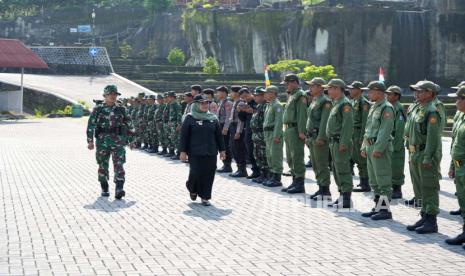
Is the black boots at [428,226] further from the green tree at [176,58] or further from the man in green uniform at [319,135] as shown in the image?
the green tree at [176,58]

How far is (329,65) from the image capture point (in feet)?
184

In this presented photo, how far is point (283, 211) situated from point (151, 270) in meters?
3.67

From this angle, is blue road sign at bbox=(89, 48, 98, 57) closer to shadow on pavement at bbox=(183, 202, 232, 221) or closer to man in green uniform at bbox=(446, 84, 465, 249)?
shadow on pavement at bbox=(183, 202, 232, 221)

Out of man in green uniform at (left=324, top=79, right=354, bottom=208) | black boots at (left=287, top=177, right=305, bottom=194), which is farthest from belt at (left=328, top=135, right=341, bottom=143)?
black boots at (left=287, top=177, right=305, bottom=194)

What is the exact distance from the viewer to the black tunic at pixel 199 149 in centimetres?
1054

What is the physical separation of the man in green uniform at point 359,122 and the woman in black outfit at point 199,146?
2.39 meters

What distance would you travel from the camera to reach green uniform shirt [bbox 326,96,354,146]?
9836mm

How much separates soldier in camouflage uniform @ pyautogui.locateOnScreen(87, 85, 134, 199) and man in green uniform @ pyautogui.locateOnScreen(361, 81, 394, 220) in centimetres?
370

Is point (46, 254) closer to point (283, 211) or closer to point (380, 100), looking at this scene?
point (283, 211)

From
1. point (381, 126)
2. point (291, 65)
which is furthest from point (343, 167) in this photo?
point (291, 65)

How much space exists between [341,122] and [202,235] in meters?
2.90

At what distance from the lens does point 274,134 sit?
1243 centimetres

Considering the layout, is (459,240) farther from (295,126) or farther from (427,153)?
(295,126)

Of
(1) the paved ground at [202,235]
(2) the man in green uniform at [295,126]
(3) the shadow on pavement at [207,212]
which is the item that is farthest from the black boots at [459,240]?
(2) the man in green uniform at [295,126]
